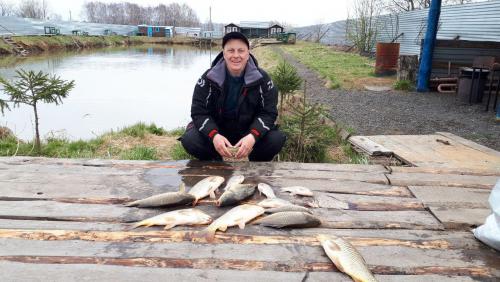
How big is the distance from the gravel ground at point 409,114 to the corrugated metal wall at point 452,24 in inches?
189

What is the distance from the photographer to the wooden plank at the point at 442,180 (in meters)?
3.35

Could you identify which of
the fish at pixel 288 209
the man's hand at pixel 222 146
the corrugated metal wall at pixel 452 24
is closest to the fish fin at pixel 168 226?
the fish at pixel 288 209

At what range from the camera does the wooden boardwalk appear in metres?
2.01

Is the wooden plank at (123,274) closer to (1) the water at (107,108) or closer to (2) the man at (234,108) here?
(2) the man at (234,108)

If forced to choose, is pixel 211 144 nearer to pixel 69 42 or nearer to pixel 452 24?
pixel 452 24

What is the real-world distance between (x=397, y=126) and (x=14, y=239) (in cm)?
677

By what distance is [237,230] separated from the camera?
2.42 meters

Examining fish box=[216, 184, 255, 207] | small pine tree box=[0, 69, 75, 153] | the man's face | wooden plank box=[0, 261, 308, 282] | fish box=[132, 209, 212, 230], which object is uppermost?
the man's face

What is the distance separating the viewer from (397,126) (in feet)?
24.5

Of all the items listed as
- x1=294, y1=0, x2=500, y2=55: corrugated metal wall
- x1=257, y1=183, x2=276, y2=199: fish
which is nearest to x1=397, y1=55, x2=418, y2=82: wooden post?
x1=294, y1=0, x2=500, y2=55: corrugated metal wall

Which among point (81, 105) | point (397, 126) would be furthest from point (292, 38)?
point (397, 126)

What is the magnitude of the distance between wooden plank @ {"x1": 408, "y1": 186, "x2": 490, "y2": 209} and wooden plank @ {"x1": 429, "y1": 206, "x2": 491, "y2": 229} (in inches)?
3.2

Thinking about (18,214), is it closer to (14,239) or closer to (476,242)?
(14,239)

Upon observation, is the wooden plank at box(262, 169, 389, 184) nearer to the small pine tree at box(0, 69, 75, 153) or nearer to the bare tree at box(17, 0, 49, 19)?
the small pine tree at box(0, 69, 75, 153)
